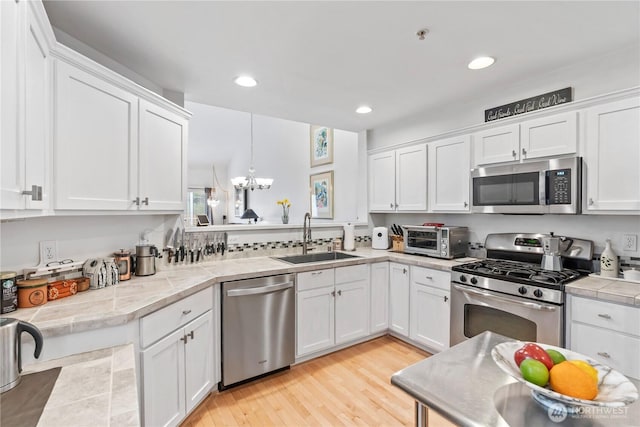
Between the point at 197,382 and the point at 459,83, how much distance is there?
307 centimetres

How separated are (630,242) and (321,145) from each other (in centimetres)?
382

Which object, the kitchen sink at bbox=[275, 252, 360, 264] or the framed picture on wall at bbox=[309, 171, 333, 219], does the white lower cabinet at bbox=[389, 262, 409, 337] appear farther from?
the framed picture on wall at bbox=[309, 171, 333, 219]

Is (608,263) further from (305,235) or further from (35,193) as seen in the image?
(35,193)

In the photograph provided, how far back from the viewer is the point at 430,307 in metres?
2.80

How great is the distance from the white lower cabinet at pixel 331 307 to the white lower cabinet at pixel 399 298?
303 millimetres

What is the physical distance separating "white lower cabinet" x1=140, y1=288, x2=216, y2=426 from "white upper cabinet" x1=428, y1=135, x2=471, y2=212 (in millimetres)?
2356

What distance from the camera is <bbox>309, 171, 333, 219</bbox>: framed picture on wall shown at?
4719 mm

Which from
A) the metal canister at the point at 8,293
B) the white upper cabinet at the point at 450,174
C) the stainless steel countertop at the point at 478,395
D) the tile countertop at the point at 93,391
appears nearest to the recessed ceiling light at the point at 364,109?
the white upper cabinet at the point at 450,174

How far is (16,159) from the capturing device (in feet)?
3.52

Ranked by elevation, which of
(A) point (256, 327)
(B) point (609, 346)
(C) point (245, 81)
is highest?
(C) point (245, 81)

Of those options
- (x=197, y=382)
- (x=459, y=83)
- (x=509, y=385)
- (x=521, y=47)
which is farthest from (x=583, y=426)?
(x=459, y=83)

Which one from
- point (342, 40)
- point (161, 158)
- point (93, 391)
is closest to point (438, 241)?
point (342, 40)

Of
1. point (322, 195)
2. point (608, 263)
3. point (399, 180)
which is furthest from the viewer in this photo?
point (322, 195)

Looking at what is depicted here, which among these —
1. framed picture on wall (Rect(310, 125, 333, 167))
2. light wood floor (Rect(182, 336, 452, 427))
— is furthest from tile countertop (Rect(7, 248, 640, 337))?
framed picture on wall (Rect(310, 125, 333, 167))
